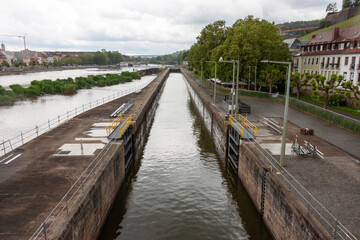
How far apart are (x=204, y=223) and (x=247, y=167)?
5.80 meters

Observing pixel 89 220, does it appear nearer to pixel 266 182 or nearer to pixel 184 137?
→ pixel 266 182

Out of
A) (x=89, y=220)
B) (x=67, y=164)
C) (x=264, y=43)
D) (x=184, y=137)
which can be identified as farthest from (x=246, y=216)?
(x=264, y=43)

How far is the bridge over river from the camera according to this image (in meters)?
12.6

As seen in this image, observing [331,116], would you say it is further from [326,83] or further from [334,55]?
[334,55]

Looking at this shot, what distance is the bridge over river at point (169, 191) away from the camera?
1259 cm

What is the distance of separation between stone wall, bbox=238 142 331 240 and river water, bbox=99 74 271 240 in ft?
3.63

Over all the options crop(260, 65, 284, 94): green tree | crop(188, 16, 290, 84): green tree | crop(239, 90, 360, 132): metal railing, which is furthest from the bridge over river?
crop(188, 16, 290, 84): green tree

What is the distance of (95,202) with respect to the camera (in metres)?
15.1

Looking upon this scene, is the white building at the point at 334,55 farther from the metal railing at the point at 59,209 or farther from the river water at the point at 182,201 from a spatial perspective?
the metal railing at the point at 59,209

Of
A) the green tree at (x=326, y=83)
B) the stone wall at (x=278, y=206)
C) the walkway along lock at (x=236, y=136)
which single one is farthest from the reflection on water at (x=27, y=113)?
the green tree at (x=326, y=83)

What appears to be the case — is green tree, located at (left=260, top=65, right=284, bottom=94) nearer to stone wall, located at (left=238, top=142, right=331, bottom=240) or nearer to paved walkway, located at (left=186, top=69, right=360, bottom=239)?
paved walkway, located at (left=186, top=69, right=360, bottom=239)

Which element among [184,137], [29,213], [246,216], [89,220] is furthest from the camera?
[184,137]

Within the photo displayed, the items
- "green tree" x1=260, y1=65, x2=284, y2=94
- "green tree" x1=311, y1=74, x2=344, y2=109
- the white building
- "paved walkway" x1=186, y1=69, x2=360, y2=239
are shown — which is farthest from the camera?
"green tree" x1=260, y1=65, x2=284, y2=94

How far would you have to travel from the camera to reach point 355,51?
1850 inches
